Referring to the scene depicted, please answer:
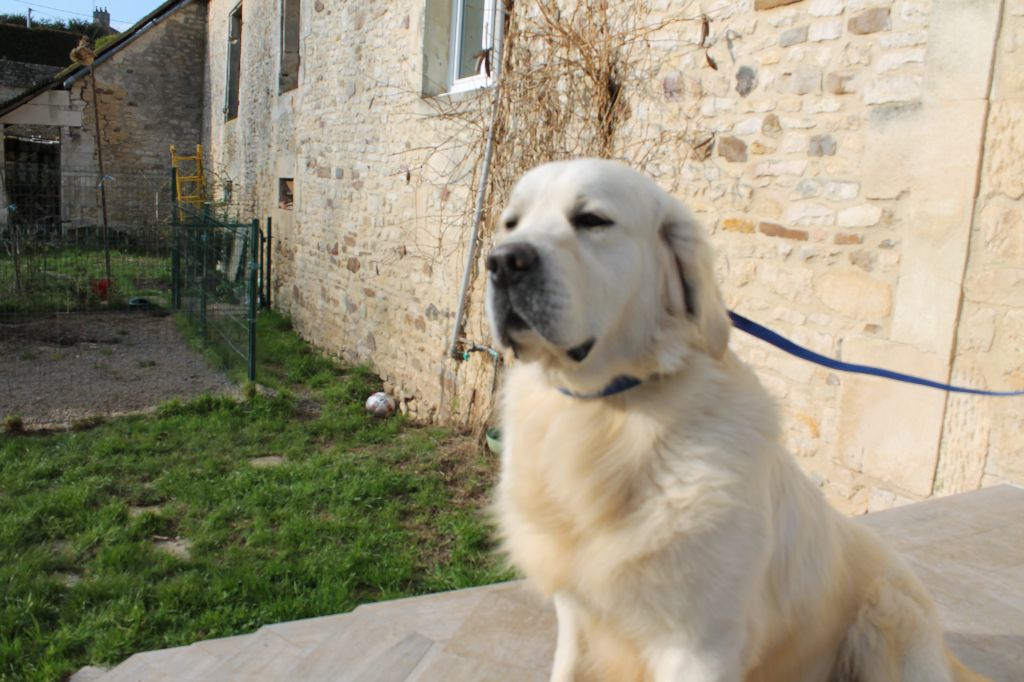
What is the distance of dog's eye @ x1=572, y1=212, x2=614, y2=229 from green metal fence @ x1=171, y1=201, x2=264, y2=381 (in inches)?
248

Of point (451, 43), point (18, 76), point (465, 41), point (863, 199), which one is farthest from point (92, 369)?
point (18, 76)

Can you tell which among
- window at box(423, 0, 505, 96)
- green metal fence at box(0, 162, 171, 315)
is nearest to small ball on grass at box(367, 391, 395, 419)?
window at box(423, 0, 505, 96)

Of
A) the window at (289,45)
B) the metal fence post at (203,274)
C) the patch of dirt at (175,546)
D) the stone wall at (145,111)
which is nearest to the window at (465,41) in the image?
the metal fence post at (203,274)

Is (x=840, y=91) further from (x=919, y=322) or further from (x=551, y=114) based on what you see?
(x=551, y=114)

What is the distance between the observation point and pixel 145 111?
845 inches

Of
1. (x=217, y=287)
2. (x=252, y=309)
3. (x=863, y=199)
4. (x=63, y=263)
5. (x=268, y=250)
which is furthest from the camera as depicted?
(x=268, y=250)

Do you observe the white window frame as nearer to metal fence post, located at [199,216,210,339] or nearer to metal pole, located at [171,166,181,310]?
metal fence post, located at [199,216,210,339]

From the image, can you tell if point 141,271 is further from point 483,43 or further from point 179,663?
point 179,663

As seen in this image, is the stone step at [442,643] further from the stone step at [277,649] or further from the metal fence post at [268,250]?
the metal fence post at [268,250]

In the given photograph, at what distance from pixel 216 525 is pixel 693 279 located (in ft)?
13.3

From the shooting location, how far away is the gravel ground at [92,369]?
24.2 feet

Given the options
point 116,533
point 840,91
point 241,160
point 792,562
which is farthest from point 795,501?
point 241,160

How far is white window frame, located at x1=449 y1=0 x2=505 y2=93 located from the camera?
Answer: 264 inches

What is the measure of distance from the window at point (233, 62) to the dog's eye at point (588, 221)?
1902 centimetres
